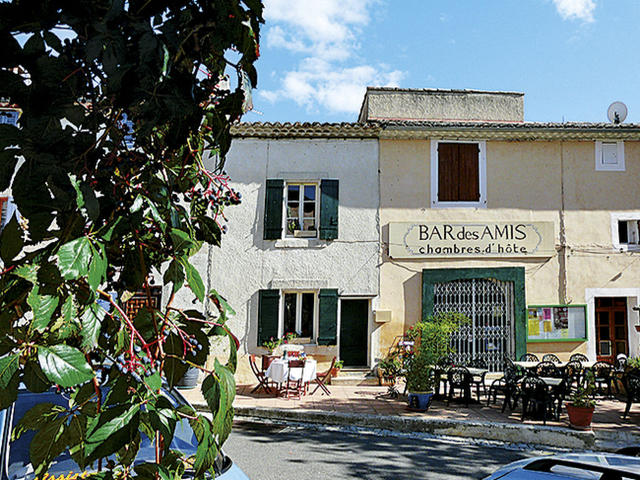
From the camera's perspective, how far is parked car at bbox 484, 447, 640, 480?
2498mm

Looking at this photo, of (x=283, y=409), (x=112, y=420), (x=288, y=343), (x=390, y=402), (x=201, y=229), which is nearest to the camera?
(x=112, y=420)

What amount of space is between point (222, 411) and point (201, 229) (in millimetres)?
500

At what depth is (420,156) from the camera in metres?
13.5

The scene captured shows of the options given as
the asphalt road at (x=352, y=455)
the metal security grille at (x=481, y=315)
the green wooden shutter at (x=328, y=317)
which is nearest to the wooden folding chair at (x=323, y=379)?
the green wooden shutter at (x=328, y=317)

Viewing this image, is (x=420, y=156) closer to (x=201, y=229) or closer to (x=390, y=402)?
(x=390, y=402)

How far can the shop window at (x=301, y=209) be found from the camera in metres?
13.2

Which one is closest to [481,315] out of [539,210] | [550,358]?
[550,358]

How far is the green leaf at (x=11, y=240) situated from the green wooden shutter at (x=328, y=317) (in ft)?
39.3

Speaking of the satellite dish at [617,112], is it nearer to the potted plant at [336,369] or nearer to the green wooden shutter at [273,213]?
the green wooden shutter at [273,213]

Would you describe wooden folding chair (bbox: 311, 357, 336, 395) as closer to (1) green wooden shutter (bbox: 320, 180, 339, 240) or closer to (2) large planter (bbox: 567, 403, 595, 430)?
(1) green wooden shutter (bbox: 320, 180, 339, 240)

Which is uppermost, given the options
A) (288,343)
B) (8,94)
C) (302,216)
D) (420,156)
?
(420,156)

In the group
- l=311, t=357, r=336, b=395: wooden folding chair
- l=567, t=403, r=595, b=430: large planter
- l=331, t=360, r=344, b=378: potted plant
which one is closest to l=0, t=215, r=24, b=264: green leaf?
l=567, t=403, r=595, b=430: large planter

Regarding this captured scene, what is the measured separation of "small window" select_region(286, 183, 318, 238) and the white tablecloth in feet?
12.0

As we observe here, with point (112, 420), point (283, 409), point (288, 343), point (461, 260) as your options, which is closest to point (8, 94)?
point (112, 420)
